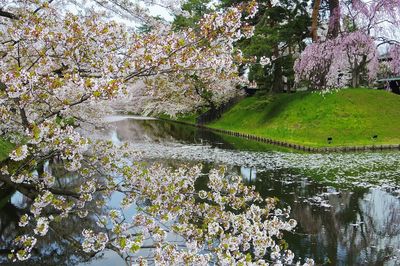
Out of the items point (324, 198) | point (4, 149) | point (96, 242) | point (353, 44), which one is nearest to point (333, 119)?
point (353, 44)

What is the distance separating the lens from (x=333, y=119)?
30141mm

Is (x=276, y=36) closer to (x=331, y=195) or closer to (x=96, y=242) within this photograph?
(x=331, y=195)

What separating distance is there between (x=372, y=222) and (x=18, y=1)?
10121 mm

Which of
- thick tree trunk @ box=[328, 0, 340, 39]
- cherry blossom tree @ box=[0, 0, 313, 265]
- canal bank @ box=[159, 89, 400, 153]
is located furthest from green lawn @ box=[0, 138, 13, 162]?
thick tree trunk @ box=[328, 0, 340, 39]

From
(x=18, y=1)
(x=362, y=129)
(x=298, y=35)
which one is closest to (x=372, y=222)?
(x=18, y=1)

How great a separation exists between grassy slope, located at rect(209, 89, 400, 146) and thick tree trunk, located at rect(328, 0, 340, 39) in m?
4.52

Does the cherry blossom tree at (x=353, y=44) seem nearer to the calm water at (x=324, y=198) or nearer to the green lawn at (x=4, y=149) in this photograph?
the calm water at (x=324, y=198)

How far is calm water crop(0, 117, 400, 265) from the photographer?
962 cm

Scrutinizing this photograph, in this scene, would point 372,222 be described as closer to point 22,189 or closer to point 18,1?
point 22,189

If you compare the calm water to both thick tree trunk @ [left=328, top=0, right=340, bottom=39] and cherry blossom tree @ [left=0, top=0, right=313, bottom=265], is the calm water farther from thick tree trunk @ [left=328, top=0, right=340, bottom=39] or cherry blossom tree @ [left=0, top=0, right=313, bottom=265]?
thick tree trunk @ [left=328, top=0, right=340, bottom=39]

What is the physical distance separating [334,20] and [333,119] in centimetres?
774

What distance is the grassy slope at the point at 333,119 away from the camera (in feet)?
91.6

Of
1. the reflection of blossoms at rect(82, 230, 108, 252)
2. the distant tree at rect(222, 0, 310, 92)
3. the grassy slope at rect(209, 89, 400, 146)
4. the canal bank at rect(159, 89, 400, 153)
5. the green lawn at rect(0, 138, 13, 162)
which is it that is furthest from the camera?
the distant tree at rect(222, 0, 310, 92)

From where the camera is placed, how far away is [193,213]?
257 inches
